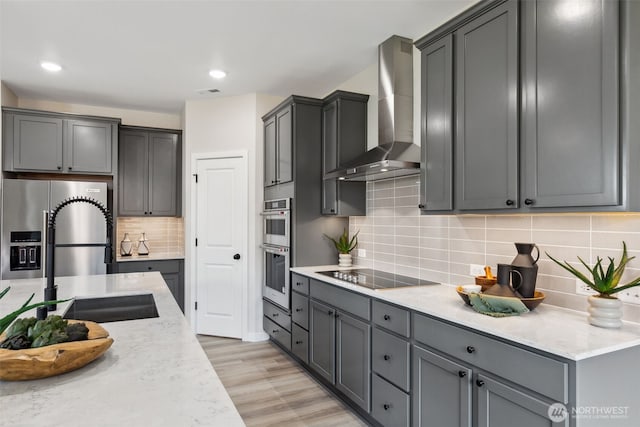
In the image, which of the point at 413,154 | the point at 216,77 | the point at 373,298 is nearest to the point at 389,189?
the point at 413,154

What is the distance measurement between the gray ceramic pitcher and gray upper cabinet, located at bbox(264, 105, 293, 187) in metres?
2.30

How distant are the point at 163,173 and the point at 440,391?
4.28 metres

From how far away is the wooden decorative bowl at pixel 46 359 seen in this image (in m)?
1.07

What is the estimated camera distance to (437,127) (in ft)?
8.14

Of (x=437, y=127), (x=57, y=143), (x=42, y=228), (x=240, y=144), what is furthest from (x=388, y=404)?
(x=57, y=143)

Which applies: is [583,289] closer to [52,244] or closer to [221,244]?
[52,244]

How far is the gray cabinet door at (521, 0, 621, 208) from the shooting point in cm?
157

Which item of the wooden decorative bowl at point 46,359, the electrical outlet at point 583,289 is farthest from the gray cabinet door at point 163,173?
the electrical outlet at point 583,289

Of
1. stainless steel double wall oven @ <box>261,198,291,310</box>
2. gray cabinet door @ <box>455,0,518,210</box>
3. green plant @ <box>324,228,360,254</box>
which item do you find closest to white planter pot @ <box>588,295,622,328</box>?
gray cabinet door @ <box>455,0,518,210</box>

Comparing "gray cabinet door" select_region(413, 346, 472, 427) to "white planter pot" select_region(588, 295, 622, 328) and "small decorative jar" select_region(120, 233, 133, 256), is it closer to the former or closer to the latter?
"white planter pot" select_region(588, 295, 622, 328)

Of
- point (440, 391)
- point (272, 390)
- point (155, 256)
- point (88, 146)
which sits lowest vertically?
point (272, 390)

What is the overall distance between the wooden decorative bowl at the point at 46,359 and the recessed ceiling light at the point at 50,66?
3391mm

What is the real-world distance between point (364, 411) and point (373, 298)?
81 centimetres

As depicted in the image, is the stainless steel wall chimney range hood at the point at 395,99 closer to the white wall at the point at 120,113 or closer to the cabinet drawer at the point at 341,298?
the cabinet drawer at the point at 341,298
